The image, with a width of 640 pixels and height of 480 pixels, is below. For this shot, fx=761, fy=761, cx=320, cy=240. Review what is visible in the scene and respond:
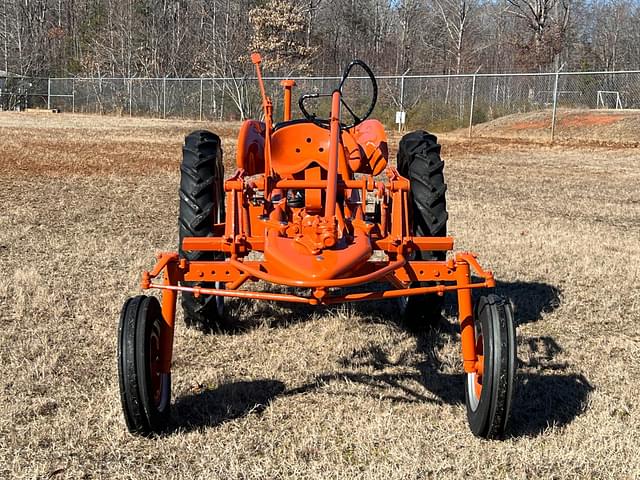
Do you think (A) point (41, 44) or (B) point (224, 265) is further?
(A) point (41, 44)

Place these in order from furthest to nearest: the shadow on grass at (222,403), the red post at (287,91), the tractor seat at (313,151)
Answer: the red post at (287,91) → the tractor seat at (313,151) → the shadow on grass at (222,403)

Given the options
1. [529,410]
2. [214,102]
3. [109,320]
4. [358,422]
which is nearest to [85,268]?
[109,320]

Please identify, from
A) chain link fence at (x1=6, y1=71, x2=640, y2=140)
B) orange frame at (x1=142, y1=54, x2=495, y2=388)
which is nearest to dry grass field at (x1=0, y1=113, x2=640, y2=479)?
orange frame at (x1=142, y1=54, x2=495, y2=388)

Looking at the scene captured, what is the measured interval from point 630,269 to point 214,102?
29522 mm

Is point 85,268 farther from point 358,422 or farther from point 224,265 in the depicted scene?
point 358,422

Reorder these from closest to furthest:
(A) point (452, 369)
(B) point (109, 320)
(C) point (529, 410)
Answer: (C) point (529, 410) → (A) point (452, 369) → (B) point (109, 320)

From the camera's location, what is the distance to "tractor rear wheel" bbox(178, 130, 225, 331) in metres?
4.95

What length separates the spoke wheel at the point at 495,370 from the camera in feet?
11.4

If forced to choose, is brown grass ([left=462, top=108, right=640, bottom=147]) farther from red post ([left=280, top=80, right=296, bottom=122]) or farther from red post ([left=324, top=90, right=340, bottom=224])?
red post ([left=324, top=90, right=340, bottom=224])

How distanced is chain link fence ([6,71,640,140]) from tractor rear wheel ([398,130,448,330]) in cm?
1847

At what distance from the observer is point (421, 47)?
51562 mm

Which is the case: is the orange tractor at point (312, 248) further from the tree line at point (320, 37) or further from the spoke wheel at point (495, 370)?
the tree line at point (320, 37)

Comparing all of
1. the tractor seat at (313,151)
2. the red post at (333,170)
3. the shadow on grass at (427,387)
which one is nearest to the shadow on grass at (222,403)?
the shadow on grass at (427,387)

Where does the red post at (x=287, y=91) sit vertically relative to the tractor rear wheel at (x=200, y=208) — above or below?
above
